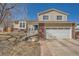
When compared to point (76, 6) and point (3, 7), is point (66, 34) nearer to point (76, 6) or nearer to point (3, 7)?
point (76, 6)

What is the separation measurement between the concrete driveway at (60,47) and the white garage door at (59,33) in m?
0.23

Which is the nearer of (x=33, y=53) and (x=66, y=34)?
(x=33, y=53)

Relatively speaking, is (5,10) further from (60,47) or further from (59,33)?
(60,47)

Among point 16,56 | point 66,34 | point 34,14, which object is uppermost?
point 34,14

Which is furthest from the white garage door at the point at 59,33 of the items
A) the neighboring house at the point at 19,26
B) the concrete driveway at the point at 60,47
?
the neighboring house at the point at 19,26

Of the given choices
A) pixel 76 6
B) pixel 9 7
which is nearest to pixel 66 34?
pixel 76 6

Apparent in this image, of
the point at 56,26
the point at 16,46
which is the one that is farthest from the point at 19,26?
the point at 56,26

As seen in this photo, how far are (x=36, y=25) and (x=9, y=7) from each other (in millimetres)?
1247

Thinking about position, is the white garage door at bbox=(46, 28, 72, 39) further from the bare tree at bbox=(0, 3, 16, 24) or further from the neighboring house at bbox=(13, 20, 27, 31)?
the bare tree at bbox=(0, 3, 16, 24)

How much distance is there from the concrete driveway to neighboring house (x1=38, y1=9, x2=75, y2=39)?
22 cm

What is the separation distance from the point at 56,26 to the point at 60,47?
98cm

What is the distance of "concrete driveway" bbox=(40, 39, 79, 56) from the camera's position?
29.8ft

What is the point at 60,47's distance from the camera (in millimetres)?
9328

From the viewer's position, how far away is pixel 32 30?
30.6 ft
